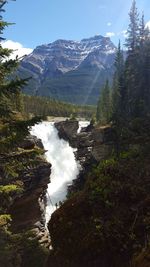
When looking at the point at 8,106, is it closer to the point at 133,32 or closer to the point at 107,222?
the point at 107,222

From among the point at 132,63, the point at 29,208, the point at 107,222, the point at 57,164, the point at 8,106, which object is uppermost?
the point at 132,63

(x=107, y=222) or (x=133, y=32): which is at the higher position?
(x=133, y=32)

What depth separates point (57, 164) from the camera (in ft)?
180

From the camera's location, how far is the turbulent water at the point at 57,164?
4697cm

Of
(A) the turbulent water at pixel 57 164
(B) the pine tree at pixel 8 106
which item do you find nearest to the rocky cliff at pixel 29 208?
(B) the pine tree at pixel 8 106

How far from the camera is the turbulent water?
46975 mm

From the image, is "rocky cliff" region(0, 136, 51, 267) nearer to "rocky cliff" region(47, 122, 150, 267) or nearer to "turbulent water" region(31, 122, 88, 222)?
"rocky cliff" region(47, 122, 150, 267)

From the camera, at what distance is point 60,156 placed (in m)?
58.0

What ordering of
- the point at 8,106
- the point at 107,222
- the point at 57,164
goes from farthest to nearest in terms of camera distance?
the point at 57,164 → the point at 8,106 → the point at 107,222

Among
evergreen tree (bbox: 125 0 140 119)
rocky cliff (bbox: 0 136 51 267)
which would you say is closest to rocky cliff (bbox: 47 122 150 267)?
rocky cliff (bbox: 0 136 51 267)

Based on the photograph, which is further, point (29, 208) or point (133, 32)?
point (133, 32)

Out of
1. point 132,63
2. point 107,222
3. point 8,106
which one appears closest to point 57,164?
point 132,63

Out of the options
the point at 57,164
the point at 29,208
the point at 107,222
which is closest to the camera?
the point at 107,222

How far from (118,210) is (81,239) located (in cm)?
137
